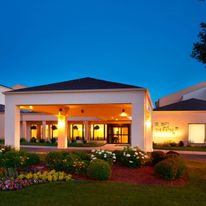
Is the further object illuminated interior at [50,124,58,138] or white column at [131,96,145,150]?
illuminated interior at [50,124,58,138]

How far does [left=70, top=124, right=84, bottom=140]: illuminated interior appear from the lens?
34.0 m

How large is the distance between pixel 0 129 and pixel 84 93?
2356 cm

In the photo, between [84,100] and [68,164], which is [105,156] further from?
[84,100]

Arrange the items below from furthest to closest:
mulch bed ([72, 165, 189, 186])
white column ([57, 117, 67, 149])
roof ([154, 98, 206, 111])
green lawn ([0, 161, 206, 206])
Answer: roof ([154, 98, 206, 111]), white column ([57, 117, 67, 149]), mulch bed ([72, 165, 189, 186]), green lawn ([0, 161, 206, 206])

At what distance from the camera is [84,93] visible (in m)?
13.8

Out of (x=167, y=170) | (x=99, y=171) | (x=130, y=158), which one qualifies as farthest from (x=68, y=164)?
(x=167, y=170)

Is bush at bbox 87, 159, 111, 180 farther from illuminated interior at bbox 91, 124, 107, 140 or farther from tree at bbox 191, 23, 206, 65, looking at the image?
illuminated interior at bbox 91, 124, 107, 140

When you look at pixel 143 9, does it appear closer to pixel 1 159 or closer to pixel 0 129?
pixel 0 129

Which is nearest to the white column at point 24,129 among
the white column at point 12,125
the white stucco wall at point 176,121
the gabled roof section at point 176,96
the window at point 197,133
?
the white stucco wall at point 176,121

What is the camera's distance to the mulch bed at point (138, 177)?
8617 millimetres

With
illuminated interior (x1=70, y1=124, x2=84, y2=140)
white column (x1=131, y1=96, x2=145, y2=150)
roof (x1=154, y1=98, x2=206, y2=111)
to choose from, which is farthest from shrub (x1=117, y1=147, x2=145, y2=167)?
illuminated interior (x1=70, y1=124, x2=84, y2=140)

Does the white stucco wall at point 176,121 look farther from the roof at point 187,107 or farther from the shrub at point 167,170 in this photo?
the shrub at point 167,170

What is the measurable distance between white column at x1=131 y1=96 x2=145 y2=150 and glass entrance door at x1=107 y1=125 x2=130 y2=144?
20172 millimetres

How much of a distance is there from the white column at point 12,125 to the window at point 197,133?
17500 mm
